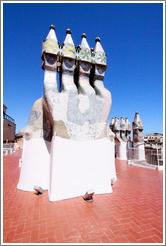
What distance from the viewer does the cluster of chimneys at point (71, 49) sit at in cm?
552

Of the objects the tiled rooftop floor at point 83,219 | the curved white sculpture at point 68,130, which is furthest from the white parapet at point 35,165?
the tiled rooftop floor at point 83,219

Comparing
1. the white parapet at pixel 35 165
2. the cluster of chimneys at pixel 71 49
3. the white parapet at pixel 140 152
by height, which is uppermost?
the cluster of chimneys at pixel 71 49

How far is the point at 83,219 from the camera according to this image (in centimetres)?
371

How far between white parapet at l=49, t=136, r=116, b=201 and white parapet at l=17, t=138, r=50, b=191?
40.7 inches

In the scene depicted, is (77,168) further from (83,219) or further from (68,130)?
(83,219)

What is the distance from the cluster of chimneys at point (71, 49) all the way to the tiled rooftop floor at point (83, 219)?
623 centimetres

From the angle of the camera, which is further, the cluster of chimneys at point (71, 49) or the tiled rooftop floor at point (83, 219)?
the cluster of chimneys at point (71, 49)

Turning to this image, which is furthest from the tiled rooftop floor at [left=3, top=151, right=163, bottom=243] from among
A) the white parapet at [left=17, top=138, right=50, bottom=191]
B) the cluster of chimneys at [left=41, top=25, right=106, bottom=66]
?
the cluster of chimneys at [left=41, top=25, right=106, bottom=66]

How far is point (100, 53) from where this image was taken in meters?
6.43

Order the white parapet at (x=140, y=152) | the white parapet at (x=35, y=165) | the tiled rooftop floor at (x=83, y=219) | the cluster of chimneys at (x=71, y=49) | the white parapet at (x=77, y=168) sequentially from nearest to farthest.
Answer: the tiled rooftop floor at (x=83, y=219) < the white parapet at (x=77, y=168) < the cluster of chimneys at (x=71, y=49) < the white parapet at (x=35, y=165) < the white parapet at (x=140, y=152)

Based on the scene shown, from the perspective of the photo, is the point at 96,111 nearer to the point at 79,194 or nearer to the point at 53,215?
the point at 79,194

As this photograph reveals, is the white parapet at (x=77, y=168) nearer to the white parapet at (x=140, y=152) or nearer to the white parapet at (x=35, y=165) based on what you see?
the white parapet at (x=35, y=165)

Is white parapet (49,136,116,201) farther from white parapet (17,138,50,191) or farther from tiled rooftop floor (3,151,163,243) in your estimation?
white parapet (17,138,50,191)

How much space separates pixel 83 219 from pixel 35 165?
3.14 metres
